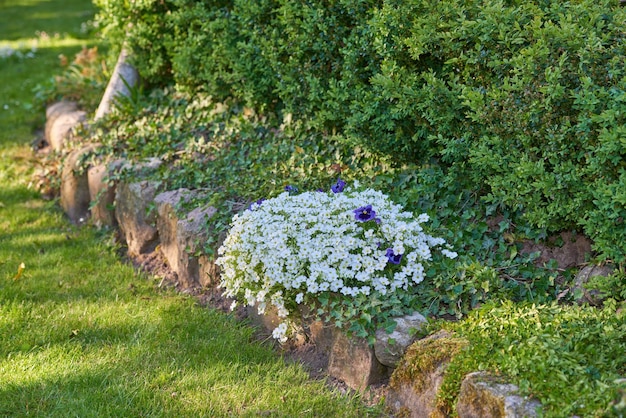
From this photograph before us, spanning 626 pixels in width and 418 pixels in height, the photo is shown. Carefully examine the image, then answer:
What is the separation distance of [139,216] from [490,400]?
313cm

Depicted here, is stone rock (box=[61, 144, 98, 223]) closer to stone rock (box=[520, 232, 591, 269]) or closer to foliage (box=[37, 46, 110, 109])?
foliage (box=[37, 46, 110, 109])

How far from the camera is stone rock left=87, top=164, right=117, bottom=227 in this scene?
18.2ft

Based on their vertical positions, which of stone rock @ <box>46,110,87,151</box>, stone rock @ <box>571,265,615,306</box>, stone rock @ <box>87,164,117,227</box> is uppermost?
stone rock @ <box>46,110,87,151</box>

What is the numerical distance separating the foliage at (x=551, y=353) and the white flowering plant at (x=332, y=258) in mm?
411

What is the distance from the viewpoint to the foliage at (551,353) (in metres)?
2.64

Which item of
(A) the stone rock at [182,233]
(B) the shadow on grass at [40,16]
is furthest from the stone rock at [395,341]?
(B) the shadow on grass at [40,16]

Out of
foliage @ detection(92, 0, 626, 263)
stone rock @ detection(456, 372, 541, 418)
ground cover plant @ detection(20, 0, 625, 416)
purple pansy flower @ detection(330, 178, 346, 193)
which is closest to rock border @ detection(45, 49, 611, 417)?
stone rock @ detection(456, 372, 541, 418)

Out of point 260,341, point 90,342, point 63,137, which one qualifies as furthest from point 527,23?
point 63,137

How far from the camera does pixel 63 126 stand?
679 centimetres

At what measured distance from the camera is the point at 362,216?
366 cm

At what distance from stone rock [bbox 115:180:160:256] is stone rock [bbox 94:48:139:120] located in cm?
151

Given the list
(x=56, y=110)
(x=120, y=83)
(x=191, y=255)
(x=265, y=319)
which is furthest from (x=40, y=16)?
(x=265, y=319)

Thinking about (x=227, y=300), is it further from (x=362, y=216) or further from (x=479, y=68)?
(x=479, y=68)

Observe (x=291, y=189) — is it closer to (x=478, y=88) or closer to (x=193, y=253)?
(x=193, y=253)
